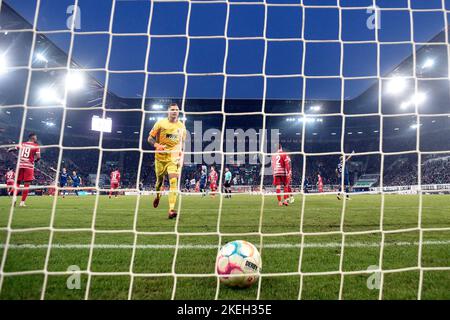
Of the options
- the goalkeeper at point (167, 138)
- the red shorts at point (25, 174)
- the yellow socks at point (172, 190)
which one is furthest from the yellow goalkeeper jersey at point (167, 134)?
the red shorts at point (25, 174)

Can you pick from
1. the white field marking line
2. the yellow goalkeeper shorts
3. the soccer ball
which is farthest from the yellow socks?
the soccer ball

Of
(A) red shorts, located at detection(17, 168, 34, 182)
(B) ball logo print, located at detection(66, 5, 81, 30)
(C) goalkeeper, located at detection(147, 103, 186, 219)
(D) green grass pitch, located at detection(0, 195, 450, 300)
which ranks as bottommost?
(D) green grass pitch, located at detection(0, 195, 450, 300)

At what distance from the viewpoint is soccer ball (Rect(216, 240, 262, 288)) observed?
2396 millimetres

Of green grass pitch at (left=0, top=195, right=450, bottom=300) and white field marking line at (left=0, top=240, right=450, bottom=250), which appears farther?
white field marking line at (left=0, top=240, right=450, bottom=250)

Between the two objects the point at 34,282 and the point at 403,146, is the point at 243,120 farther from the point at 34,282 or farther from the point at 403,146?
the point at 34,282

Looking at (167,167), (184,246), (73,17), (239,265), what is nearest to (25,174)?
(167,167)

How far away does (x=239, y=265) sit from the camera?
241 centimetres

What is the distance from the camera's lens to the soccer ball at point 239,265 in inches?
94.3

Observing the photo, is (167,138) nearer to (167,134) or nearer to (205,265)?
(167,134)

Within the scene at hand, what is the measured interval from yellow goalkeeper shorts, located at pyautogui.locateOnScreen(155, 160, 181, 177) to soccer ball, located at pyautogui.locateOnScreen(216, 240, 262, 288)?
357 centimetres

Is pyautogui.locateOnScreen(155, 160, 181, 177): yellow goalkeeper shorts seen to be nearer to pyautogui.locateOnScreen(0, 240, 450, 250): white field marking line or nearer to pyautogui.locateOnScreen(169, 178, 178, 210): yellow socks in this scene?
pyautogui.locateOnScreen(169, 178, 178, 210): yellow socks

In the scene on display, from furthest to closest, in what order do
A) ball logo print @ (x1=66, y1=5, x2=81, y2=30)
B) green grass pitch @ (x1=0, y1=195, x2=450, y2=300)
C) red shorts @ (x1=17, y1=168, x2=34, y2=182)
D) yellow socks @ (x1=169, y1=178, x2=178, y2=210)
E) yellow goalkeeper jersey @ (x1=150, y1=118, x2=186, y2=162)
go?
red shorts @ (x1=17, y1=168, x2=34, y2=182)
yellow goalkeeper jersey @ (x1=150, y1=118, x2=186, y2=162)
yellow socks @ (x1=169, y1=178, x2=178, y2=210)
ball logo print @ (x1=66, y1=5, x2=81, y2=30)
green grass pitch @ (x1=0, y1=195, x2=450, y2=300)

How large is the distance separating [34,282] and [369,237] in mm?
3749
